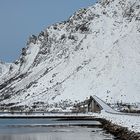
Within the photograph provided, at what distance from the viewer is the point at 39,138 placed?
6456cm

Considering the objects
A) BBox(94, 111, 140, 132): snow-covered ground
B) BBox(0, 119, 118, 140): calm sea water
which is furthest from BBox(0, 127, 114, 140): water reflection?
BBox(94, 111, 140, 132): snow-covered ground

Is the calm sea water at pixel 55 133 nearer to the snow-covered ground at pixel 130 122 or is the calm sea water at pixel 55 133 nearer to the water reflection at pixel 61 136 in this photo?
the water reflection at pixel 61 136

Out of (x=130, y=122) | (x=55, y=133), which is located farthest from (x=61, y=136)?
(x=130, y=122)

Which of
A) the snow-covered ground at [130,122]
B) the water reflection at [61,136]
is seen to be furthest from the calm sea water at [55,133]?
the snow-covered ground at [130,122]

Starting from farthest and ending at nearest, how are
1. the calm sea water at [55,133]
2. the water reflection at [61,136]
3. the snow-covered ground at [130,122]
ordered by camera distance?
the calm sea water at [55,133], the water reflection at [61,136], the snow-covered ground at [130,122]

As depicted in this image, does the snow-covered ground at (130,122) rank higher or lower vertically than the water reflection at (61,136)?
higher

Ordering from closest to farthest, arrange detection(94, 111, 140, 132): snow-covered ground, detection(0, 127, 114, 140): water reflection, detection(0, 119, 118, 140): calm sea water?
1. detection(94, 111, 140, 132): snow-covered ground
2. detection(0, 127, 114, 140): water reflection
3. detection(0, 119, 118, 140): calm sea water

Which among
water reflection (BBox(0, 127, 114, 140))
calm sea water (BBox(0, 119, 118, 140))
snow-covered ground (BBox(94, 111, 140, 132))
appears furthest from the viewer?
calm sea water (BBox(0, 119, 118, 140))

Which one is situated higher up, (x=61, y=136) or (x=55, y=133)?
(x=55, y=133)

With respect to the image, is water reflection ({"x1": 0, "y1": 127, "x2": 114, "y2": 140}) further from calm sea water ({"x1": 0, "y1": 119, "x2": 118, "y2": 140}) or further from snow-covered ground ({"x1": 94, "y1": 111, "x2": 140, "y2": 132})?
snow-covered ground ({"x1": 94, "y1": 111, "x2": 140, "y2": 132})

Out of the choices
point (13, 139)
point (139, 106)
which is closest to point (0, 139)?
point (13, 139)

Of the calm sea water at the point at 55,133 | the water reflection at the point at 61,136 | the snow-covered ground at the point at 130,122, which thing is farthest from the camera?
the calm sea water at the point at 55,133

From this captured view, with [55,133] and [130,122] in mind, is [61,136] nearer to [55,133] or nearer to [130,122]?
[55,133]

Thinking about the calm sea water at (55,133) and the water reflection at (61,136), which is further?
the calm sea water at (55,133)
